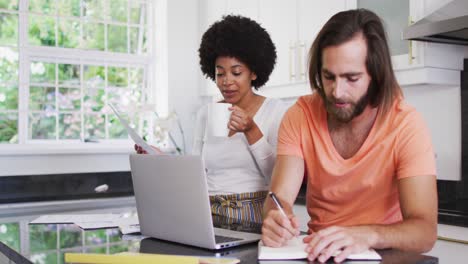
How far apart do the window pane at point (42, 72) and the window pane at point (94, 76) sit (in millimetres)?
235

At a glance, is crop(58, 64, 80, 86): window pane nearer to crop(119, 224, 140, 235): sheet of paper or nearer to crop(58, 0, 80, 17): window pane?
crop(58, 0, 80, 17): window pane

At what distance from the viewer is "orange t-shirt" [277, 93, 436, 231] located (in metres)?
1.43

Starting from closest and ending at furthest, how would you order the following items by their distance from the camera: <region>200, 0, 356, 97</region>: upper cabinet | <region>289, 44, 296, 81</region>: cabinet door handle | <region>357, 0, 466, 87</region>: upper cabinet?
<region>357, 0, 466, 87</region>: upper cabinet < <region>200, 0, 356, 97</region>: upper cabinet < <region>289, 44, 296, 81</region>: cabinet door handle

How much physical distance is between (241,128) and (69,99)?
2477 millimetres

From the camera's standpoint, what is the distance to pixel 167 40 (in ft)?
13.4

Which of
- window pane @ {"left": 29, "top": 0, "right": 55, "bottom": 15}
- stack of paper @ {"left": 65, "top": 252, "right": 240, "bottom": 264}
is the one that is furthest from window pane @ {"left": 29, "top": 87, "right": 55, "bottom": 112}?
stack of paper @ {"left": 65, "top": 252, "right": 240, "bottom": 264}

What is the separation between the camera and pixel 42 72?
379 cm

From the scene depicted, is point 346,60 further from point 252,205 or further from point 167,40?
point 167,40

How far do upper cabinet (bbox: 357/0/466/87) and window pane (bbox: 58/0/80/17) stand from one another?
2.28 meters

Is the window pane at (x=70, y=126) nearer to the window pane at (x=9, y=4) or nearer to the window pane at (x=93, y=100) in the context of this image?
the window pane at (x=93, y=100)

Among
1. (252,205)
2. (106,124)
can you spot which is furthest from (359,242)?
(106,124)

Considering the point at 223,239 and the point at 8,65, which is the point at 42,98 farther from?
the point at 223,239

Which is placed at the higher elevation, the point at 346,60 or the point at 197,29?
the point at 197,29

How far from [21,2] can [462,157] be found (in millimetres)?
2977
